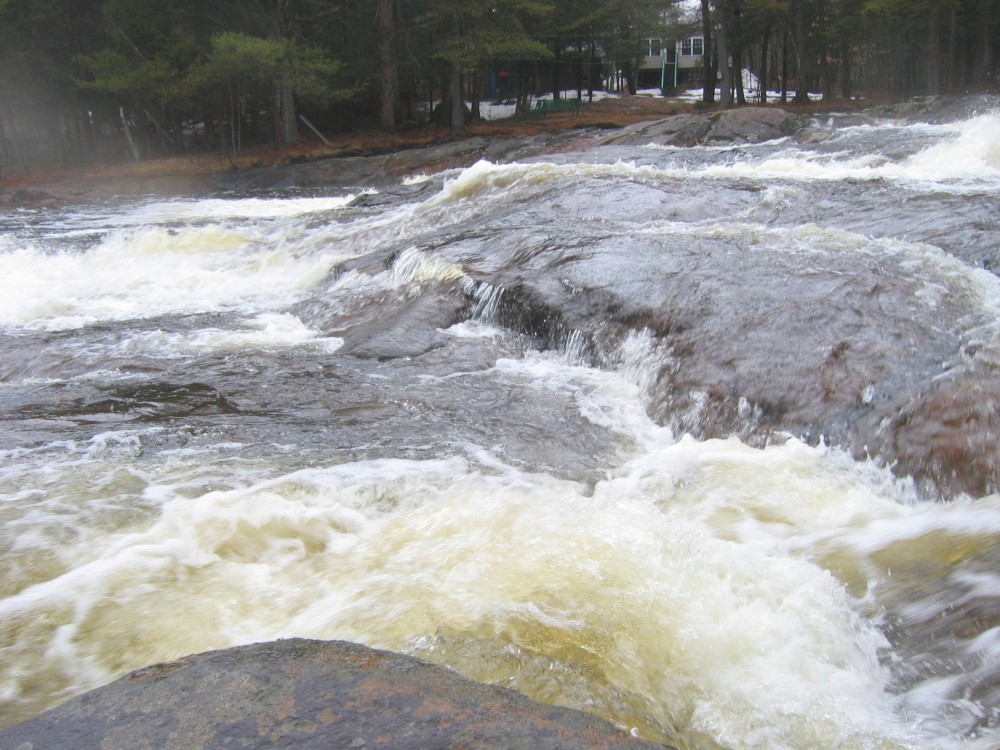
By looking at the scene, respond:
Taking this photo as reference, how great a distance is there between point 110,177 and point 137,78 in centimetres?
359

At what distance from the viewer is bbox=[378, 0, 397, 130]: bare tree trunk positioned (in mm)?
26359

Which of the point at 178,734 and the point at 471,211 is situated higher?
the point at 471,211

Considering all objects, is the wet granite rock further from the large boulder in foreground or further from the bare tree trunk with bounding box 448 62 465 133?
the large boulder in foreground

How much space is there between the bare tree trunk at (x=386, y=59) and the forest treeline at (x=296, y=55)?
0.05 metres

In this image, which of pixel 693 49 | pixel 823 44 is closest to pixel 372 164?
pixel 823 44

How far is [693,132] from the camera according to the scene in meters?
17.3

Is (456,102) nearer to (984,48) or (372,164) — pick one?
(372,164)

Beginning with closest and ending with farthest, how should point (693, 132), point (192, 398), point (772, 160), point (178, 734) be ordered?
1. point (178, 734)
2. point (192, 398)
3. point (772, 160)
4. point (693, 132)

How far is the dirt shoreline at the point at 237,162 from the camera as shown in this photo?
848 inches

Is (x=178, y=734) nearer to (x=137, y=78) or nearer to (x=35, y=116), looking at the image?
(x=137, y=78)

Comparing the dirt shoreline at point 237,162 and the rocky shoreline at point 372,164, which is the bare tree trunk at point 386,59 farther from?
the rocky shoreline at point 372,164

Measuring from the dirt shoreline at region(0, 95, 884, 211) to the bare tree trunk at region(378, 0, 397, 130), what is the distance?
773mm

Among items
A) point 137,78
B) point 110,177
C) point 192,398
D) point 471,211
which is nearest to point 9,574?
point 192,398

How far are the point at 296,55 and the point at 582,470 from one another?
23475 mm
